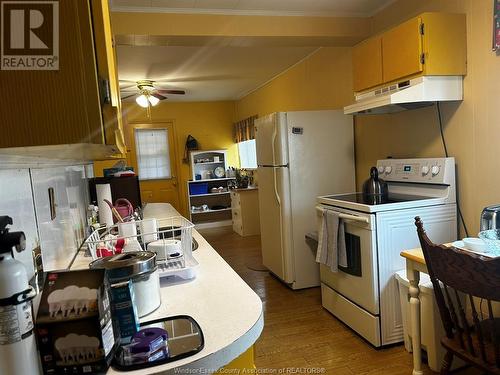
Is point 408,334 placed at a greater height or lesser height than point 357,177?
lesser

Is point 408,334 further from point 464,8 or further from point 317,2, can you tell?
point 317,2

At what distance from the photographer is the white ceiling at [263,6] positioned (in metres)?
2.57

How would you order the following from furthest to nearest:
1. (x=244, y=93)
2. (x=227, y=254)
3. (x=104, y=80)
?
(x=244, y=93)
(x=227, y=254)
(x=104, y=80)

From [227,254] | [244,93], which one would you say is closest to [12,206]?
[227,254]

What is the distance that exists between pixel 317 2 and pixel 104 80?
2512mm

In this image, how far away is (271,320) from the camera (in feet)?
9.10

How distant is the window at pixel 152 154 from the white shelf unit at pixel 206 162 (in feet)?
1.74

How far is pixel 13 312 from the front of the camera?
0.61 m

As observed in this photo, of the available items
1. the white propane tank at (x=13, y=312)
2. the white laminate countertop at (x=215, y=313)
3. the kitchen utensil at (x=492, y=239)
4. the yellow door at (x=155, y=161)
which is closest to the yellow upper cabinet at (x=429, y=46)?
the kitchen utensil at (x=492, y=239)

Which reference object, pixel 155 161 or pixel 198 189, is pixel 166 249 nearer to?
pixel 198 189

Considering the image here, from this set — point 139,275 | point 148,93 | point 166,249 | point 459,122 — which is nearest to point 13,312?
point 139,275

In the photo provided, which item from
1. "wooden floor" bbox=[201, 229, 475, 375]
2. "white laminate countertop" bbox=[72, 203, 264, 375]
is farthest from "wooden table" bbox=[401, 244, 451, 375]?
"white laminate countertop" bbox=[72, 203, 264, 375]

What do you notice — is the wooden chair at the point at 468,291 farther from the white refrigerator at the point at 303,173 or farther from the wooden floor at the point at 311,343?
the white refrigerator at the point at 303,173

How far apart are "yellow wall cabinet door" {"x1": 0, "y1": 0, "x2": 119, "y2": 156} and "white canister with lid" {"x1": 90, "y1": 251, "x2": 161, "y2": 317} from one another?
43 cm
